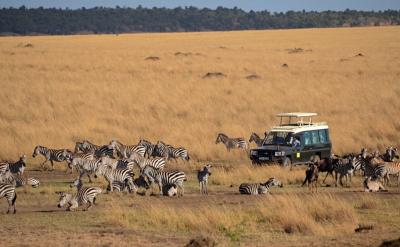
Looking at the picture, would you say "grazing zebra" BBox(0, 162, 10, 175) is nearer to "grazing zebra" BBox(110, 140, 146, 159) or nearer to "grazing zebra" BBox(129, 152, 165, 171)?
"grazing zebra" BBox(129, 152, 165, 171)

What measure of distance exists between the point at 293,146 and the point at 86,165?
5923 millimetres

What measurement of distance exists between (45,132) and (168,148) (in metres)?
6.97

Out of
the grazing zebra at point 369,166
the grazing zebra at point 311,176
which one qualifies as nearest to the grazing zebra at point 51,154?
the grazing zebra at point 311,176

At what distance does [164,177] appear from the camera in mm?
21297

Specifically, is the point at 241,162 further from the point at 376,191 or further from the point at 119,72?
the point at 119,72

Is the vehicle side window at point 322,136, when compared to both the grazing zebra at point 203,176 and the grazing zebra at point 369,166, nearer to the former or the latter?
the grazing zebra at point 369,166

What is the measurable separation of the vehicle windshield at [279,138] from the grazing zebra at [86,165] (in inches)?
211

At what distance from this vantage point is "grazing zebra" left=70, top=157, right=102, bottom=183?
Answer: 2272 cm

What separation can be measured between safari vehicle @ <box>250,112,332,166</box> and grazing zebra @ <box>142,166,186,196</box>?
4.57 metres

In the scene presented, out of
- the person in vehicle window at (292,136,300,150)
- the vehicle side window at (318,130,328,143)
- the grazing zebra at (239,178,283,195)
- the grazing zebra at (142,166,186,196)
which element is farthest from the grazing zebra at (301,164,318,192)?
the vehicle side window at (318,130,328,143)

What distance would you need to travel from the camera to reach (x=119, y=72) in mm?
54562

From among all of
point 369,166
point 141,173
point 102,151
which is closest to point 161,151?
point 102,151

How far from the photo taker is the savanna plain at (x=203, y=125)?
637 inches

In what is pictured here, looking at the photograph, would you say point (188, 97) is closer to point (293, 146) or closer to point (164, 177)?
point (293, 146)
